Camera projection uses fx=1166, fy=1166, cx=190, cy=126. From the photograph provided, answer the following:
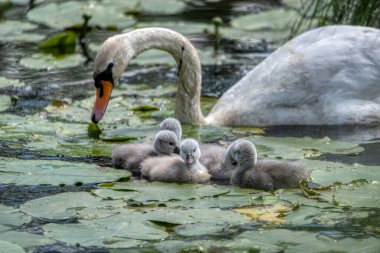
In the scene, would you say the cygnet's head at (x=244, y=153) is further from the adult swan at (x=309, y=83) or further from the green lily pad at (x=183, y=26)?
the green lily pad at (x=183, y=26)

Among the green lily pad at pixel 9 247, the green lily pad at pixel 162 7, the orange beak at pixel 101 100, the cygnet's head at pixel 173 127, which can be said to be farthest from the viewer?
the green lily pad at pixel 162 7

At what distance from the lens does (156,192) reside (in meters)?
7.30

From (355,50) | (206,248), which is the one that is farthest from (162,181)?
(355,50)

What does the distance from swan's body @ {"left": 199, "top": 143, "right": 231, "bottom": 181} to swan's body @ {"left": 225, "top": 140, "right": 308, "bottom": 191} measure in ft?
0.27

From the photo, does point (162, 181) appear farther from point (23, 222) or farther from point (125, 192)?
point (23, 222)

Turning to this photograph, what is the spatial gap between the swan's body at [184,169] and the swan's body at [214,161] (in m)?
0.06

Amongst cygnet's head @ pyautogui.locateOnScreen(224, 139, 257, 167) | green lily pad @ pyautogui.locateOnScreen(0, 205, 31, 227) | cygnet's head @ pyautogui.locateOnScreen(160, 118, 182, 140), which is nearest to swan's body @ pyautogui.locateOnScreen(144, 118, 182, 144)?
cygnet's head @ pyautogui.locateOnScreen(160, 118, 182, 140)

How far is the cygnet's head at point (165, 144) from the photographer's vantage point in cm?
816

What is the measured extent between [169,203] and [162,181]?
0.69 metres

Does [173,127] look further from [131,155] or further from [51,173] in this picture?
[51,173]

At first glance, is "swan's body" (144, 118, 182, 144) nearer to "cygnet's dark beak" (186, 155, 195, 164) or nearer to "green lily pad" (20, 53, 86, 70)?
"cygnet's dark beak" (186, 155, 195, 164)

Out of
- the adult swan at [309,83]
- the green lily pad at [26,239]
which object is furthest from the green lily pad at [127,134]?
the green lily pad at [26,239]

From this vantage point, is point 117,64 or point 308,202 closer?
point 308,202

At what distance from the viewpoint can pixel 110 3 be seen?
48.5 ft
